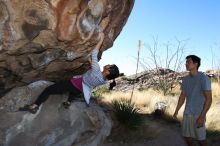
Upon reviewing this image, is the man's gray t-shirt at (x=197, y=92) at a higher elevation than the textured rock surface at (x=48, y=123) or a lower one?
Result: higher

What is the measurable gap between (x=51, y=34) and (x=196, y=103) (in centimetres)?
265

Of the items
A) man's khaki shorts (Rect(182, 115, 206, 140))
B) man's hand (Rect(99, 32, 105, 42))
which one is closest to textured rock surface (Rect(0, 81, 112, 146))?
man's hand (Rect(99, 32, 105, 42))

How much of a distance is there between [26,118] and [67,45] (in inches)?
59.2

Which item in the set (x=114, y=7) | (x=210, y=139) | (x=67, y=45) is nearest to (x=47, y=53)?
(x=67, y=45)

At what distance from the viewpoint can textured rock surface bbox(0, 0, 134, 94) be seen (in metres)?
6.87

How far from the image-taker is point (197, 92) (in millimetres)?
7328

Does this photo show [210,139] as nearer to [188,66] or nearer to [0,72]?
[188,66]

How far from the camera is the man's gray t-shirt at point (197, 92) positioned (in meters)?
7.25

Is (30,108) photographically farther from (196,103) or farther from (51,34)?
(196,103)

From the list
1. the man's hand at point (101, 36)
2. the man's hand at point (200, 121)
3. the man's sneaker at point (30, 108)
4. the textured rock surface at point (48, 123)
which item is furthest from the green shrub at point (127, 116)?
the man's hand at point (200, 121)

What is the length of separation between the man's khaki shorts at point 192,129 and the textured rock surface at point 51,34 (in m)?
2.13

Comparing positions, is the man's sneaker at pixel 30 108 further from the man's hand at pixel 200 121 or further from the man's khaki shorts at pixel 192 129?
the man's hand at pixel 200 121

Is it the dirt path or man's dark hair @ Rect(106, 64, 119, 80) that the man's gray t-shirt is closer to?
man's dark hair @ Rect(106, 64, 119, 80)

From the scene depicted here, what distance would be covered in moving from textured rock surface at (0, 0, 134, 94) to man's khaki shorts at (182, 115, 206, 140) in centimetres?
213
